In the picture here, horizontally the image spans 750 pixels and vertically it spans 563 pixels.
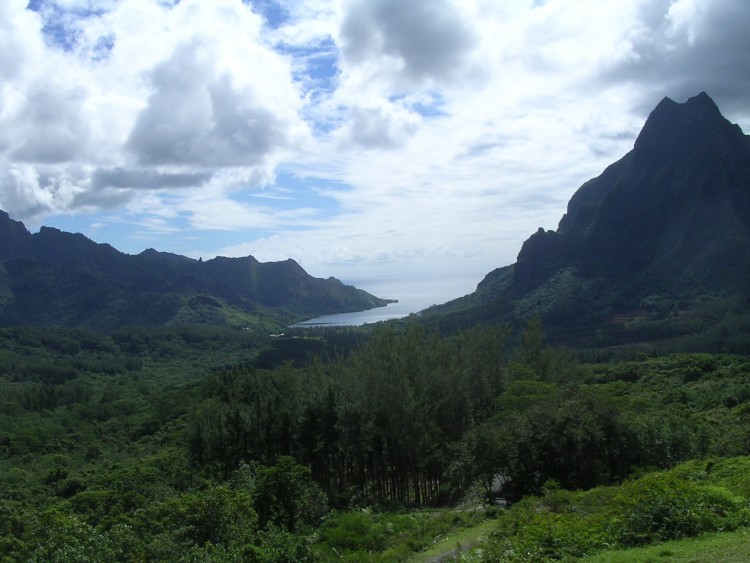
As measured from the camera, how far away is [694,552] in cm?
1066

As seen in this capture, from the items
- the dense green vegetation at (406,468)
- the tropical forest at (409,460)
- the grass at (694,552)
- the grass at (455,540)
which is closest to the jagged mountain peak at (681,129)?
the tropical forest at (409,460)

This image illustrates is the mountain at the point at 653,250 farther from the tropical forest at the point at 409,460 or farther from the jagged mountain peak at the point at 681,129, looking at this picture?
the tropical forest at the point at 409,460

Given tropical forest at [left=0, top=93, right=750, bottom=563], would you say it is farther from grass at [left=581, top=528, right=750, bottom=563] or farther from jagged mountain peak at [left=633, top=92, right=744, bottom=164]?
jagged mountain peak at [left=633, top=92, right=744, bottom=164]

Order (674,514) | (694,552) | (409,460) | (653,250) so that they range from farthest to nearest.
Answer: (653,250) → (409,460) → (674,514) → (694,552)

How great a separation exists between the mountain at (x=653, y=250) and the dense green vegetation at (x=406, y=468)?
6862cm

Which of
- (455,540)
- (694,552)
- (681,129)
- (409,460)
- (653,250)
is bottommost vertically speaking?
(409,460)

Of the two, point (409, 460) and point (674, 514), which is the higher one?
point (674, 514)

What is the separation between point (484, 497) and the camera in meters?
27.9

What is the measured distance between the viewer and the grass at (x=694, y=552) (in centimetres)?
1016

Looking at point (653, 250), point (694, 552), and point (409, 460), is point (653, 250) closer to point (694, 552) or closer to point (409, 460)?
Answer: point (409, 460)

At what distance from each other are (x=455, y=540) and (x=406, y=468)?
1910 centimetres

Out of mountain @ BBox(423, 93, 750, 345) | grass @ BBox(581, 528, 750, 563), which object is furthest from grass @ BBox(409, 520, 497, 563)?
mountain @ BBox(423, 93, 750, 345)

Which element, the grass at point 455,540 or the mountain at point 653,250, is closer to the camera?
the grass at point 455,540

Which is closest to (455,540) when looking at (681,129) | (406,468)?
(406,468)
